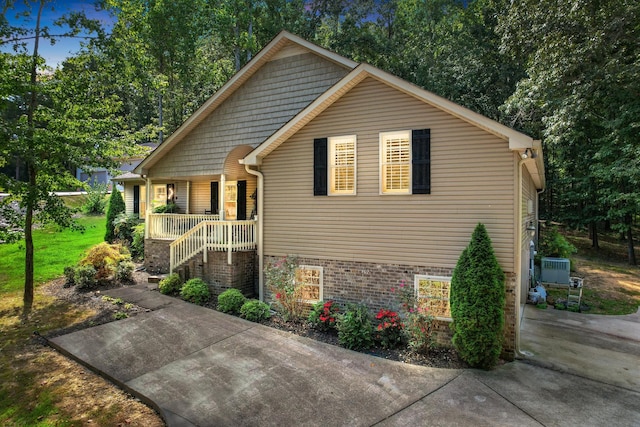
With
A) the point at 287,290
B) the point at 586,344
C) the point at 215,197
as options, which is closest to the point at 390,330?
the point at 287,290

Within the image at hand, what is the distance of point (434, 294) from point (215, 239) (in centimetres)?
680

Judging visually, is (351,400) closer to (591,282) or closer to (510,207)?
(510,207)

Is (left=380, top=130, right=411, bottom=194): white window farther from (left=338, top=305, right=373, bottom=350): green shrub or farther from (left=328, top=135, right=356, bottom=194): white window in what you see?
(left=338, top=305, right=373, bottom=350): green shrub

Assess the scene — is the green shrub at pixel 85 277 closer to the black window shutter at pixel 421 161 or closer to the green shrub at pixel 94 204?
the black window shutter at pixel 421 161

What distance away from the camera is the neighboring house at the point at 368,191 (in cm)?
683

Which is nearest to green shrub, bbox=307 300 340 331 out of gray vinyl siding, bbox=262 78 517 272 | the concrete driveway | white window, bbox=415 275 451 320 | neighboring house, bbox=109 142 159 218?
gray vinyl siding, bbox=262 78 517 272

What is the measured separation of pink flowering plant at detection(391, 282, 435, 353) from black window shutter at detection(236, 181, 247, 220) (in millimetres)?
8309

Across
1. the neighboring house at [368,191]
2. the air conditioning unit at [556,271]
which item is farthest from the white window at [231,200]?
the air conditioning unit at [556,271]

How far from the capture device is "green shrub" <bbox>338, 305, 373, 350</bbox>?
7164mm

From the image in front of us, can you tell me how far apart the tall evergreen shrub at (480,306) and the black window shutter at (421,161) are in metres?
1.66

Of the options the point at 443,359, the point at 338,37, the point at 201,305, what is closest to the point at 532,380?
the point at 443,359

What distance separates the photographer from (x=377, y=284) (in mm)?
7977

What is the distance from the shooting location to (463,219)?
7.07m

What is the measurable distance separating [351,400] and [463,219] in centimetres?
430
